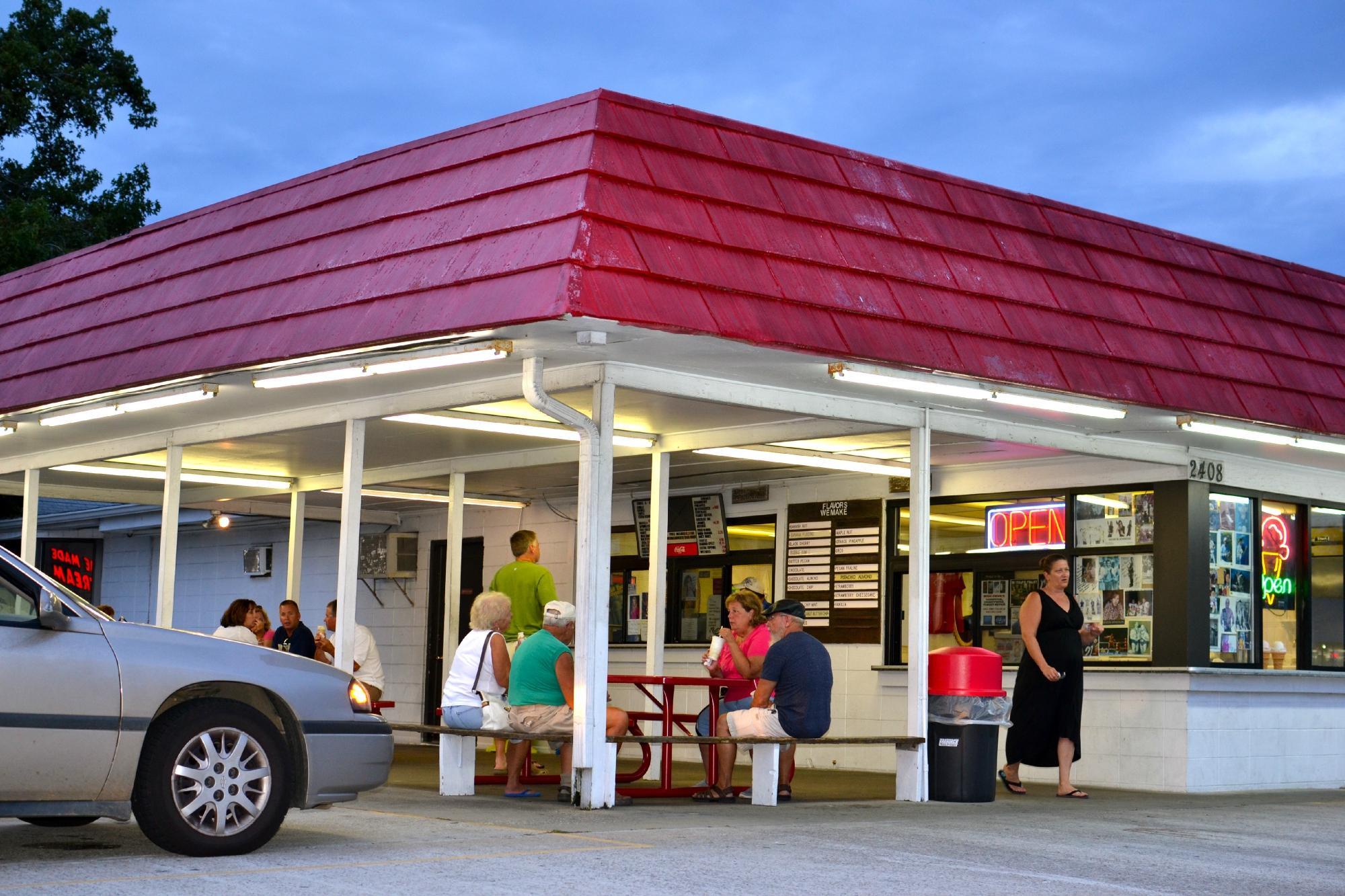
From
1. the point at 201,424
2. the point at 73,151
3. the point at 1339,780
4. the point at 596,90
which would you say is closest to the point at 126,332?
the point at 201,424

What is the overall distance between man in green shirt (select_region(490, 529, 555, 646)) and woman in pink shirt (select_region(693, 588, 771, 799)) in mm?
1369

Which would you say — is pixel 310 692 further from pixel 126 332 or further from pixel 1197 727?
pixel 1197 727

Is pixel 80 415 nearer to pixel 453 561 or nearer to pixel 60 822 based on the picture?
pixel 453 561

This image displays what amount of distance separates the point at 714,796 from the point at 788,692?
3.02 ft

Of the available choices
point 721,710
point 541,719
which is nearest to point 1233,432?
point 721,710

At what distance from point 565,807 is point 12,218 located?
846 inches

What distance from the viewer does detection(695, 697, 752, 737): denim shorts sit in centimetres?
1149

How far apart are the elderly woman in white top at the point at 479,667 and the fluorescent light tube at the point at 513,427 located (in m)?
1.35

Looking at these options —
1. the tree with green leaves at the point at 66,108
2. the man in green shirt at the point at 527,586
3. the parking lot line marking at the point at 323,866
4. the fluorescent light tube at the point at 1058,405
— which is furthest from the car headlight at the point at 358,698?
the tree with green leaves at the point at 66,108

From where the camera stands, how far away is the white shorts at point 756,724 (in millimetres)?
10508

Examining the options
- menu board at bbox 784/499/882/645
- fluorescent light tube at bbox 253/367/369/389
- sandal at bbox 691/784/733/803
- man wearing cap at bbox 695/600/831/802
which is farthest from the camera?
menu board at bbox 784/499/882/645

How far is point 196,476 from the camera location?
15422 mm

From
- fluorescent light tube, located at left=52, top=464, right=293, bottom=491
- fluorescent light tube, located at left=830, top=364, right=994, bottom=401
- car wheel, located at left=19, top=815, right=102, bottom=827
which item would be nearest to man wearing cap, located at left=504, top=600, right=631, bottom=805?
fluorescent light tube, located at left=830, top=364, right=994, bottom=401

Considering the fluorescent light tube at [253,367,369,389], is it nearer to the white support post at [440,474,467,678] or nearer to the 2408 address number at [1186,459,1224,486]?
the white support post at [440,474,467,678]
